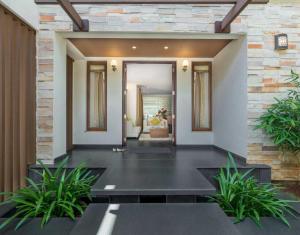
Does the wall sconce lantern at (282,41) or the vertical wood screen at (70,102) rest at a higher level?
the wall sconce lantern at (282,41)

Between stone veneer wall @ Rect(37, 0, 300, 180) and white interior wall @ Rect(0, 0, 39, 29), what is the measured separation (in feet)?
0.47

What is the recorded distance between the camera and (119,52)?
552 centimetres

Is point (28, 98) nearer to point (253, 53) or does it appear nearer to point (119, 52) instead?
point (119, 52)

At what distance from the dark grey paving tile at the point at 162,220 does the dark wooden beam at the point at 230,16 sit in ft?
8.42

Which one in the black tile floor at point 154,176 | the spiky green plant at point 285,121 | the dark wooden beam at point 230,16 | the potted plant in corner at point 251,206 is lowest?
the potted plant in corner at point 251,206

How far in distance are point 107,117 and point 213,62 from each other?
3343mm

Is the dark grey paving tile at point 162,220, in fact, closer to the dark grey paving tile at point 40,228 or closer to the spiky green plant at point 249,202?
the dark grey paving tile at point 40,228

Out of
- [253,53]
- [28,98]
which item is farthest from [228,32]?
[28,98]

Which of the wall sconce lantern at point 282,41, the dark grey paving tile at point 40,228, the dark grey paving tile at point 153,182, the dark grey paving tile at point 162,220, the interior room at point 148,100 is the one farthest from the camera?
the interior room at point 148,100

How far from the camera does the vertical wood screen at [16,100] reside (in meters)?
3.05

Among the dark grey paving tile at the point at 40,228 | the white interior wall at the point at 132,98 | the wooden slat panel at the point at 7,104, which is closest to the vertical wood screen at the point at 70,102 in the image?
the wooden slat panel at the point at 7,104

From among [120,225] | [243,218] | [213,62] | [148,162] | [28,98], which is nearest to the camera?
[120,225]

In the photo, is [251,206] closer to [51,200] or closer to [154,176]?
[154,176]

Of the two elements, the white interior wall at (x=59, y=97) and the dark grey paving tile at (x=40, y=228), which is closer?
the dark grey paving tile at (x=40, y=228)
